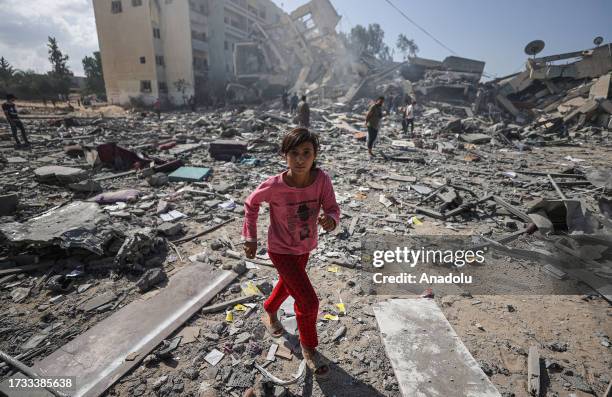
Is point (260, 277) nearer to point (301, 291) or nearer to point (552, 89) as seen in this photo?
point (301, 291)

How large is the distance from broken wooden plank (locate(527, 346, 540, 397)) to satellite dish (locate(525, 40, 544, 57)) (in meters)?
23.6

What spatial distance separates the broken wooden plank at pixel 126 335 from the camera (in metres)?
2.18

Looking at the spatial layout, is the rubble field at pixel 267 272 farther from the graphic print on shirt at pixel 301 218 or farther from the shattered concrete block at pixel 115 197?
the graphic print on shirt at pixel 301 218

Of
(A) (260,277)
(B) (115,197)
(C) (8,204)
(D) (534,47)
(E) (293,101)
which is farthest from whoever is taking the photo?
(D) (534,47)

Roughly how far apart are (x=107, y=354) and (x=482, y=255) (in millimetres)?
4360

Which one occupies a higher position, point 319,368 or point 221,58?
point 221,58

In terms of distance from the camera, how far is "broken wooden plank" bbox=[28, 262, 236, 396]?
218 cm

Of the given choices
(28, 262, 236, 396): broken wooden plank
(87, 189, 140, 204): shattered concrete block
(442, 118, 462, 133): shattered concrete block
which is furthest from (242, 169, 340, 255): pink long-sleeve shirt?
(442, 118, 462, 133): shattered concrete block

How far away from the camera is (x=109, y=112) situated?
25031 mm

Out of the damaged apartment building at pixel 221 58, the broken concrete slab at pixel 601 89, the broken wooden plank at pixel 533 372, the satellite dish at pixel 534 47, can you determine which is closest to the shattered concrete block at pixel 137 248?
the broken wooden plank at pixel 533 372

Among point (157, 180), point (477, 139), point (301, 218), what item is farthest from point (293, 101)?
point (301, 218)

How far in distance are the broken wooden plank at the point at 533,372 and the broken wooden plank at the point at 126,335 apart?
109 inches

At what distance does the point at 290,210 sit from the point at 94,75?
47784 mm

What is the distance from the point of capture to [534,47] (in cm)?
1889
